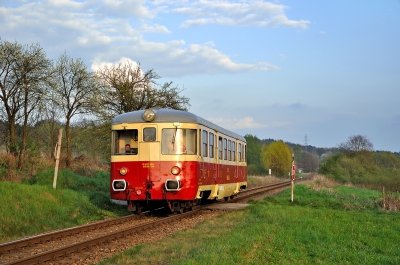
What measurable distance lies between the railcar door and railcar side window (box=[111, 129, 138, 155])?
39 centimetres

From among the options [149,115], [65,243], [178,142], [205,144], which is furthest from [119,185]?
[65,243]

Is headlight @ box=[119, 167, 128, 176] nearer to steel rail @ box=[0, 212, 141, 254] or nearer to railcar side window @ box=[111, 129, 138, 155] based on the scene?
railcar side window @ box=[111, 129, 138, 155]

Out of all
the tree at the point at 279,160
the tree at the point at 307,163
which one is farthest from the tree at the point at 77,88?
the tree at the point at 307,163

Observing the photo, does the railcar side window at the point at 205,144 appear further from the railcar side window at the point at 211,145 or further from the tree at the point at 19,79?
the tree at the point at 19,79

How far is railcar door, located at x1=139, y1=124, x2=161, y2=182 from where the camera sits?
1438 cm

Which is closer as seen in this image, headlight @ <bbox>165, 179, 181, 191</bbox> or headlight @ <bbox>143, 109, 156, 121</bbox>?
headlight @ <bbox>165, 179, 181, 191</bbox>

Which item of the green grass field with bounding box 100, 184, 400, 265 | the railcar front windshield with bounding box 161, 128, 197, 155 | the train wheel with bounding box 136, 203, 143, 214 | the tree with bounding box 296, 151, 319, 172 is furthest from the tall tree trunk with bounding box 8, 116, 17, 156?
the tree with bounding box 296, 151, 319, 172

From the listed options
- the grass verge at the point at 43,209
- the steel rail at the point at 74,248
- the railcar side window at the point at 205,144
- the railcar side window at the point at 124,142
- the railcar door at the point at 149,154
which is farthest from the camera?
the railcar side window at the point at 205,144

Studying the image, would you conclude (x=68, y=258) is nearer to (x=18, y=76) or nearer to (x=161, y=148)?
(x=161, y=148)

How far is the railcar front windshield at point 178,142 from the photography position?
14539mm

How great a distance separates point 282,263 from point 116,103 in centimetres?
2608

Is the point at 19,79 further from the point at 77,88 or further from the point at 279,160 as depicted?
the point at 279,160

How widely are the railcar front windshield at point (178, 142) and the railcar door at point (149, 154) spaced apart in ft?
0.81

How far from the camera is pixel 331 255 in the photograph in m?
8.47
